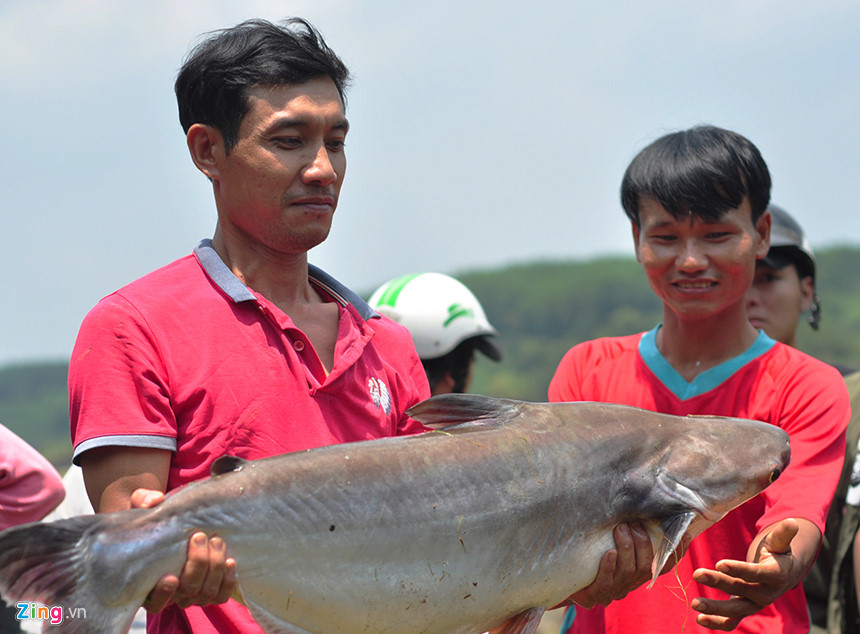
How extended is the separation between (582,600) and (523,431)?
69 cm

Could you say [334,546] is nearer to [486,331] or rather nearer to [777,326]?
[777,326]

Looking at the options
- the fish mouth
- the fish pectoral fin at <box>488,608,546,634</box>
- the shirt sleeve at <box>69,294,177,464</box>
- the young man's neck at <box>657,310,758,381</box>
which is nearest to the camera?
the shirt sleeve at <box>69,294,177,464</box>

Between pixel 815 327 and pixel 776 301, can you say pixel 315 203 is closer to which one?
pixel 776 301

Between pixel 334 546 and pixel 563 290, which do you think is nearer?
pixel 334 546

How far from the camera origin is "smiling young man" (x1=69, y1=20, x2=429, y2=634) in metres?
3.20

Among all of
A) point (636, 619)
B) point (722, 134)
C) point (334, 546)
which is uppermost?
point (722, 134)

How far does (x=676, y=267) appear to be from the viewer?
462cm

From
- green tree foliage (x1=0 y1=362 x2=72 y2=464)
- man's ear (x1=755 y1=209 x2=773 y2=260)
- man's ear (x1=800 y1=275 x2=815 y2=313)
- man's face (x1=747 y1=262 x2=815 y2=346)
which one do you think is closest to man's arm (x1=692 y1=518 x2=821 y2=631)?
man's ear (x1=755 y1=209 x2=773 y2=260)

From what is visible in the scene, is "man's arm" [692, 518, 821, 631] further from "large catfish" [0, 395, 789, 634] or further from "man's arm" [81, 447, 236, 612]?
"man's arm" [81, 447, 236, 612]

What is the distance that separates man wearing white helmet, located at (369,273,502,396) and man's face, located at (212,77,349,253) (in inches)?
150

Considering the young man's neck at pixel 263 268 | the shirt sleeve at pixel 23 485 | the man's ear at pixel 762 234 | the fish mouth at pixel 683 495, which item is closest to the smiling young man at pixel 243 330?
the young man's neck at pixel 263 268

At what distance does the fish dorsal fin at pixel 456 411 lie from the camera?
343 cm

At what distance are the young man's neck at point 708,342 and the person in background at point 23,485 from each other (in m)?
3.34

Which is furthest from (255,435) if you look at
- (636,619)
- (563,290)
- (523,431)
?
(563,290)
